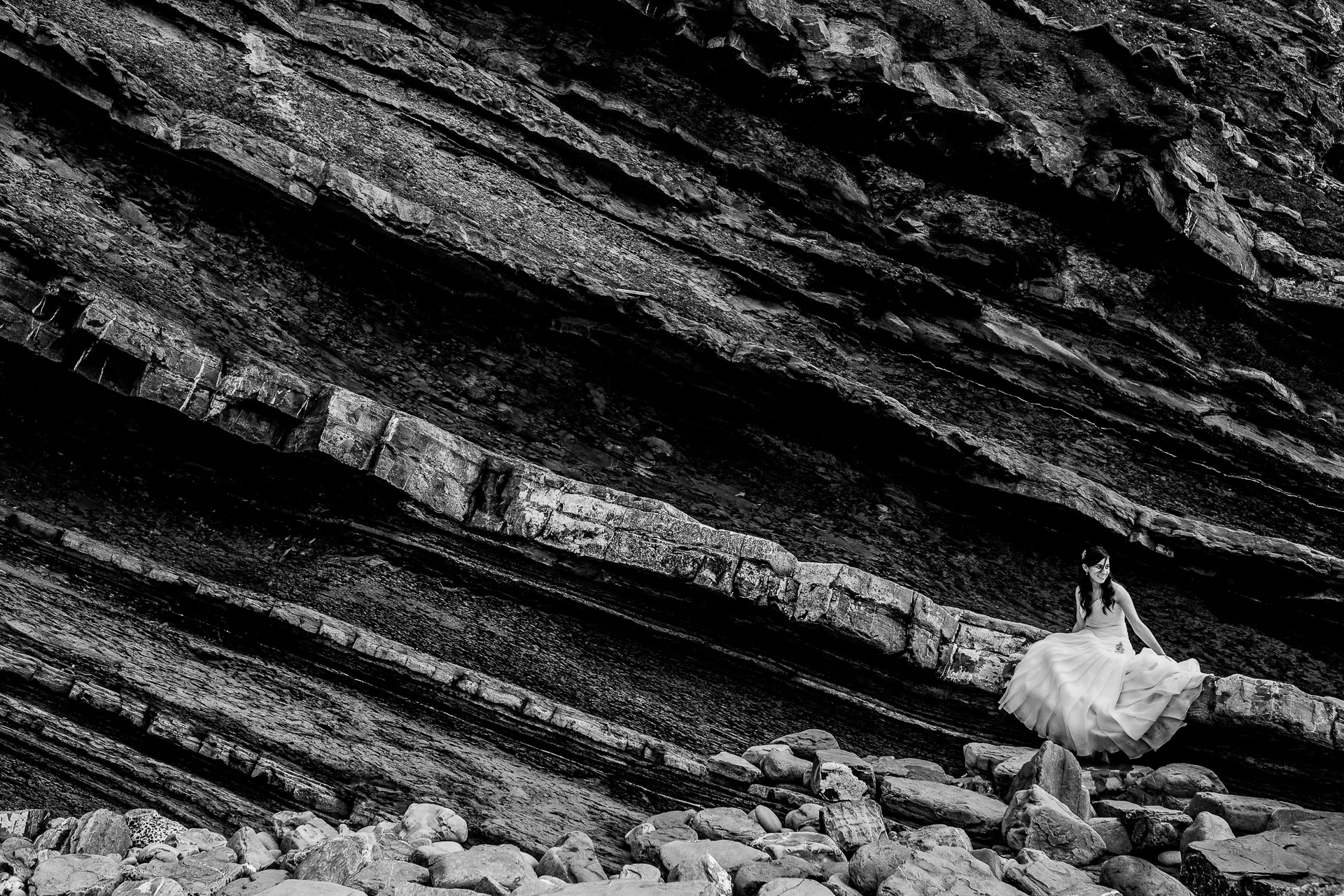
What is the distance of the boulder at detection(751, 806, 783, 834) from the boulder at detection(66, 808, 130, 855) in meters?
5.08

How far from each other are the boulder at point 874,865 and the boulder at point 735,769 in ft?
7.31

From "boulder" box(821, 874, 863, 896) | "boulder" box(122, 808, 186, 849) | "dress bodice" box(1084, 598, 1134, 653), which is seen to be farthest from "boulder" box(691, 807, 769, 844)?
"boulder" box(122, 808, 186, 849)

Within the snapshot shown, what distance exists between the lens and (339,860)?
5898 mm

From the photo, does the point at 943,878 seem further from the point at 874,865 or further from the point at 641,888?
the point at 641,888

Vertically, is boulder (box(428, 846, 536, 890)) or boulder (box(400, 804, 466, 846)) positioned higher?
boulder (box(428, 846, 536, 890))

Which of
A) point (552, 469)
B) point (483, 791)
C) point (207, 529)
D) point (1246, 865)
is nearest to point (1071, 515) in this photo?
point (1246, 865)

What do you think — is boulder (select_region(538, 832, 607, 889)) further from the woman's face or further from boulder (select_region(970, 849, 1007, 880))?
the woman's face

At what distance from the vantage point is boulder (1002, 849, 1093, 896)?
5.37 metres

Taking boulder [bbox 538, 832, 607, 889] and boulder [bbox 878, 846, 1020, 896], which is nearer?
boulder [bbox 878, 846, 1020, 896]

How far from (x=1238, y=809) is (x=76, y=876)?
27.9 ft

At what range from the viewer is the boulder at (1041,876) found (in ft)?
Answer: 17.6

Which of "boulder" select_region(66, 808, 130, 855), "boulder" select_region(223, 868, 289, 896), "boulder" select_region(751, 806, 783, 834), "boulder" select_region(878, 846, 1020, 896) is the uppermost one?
"boulder" select_region(878, 846, 1020, 896)

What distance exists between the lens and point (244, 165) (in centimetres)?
999

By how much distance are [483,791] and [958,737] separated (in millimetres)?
4952
